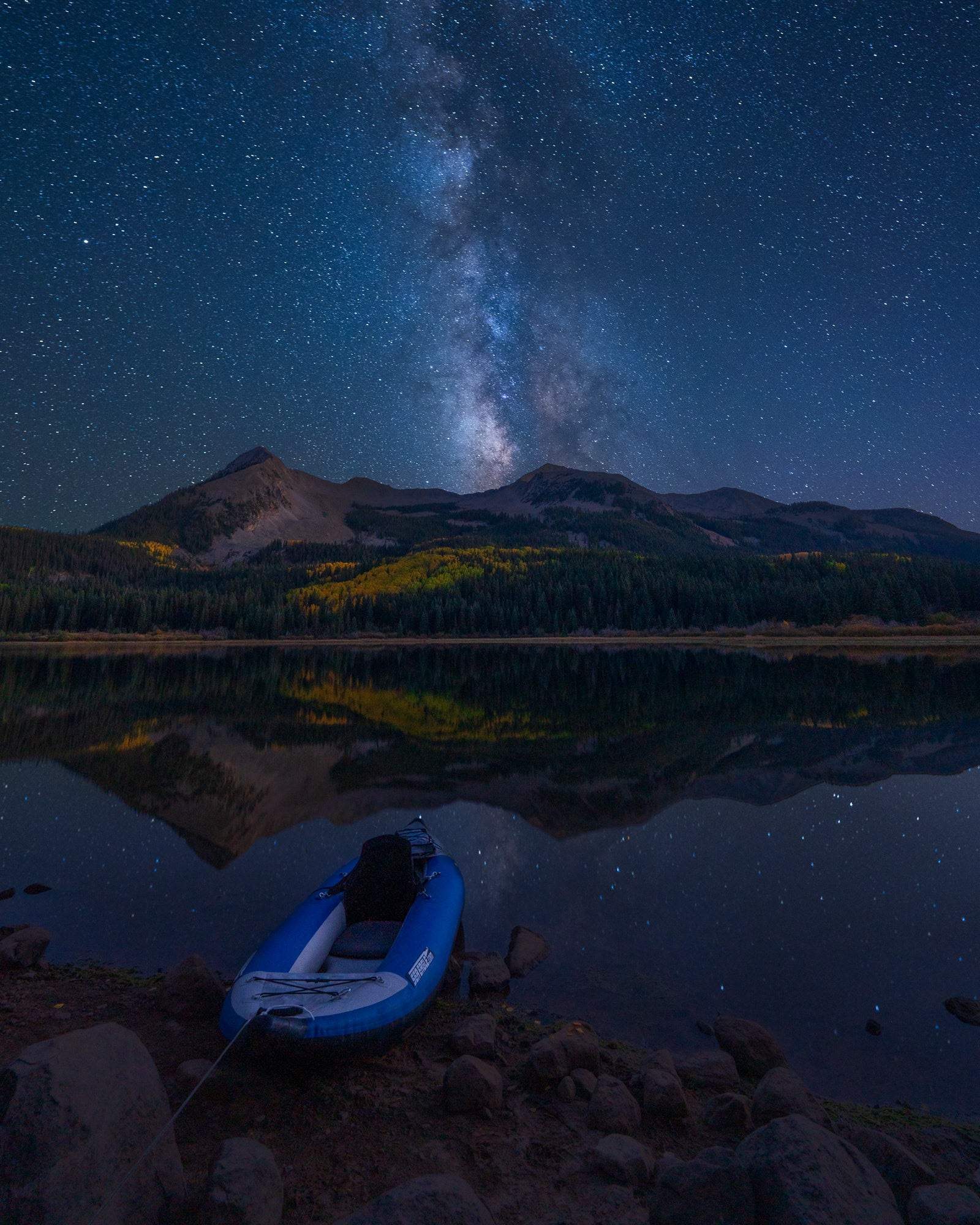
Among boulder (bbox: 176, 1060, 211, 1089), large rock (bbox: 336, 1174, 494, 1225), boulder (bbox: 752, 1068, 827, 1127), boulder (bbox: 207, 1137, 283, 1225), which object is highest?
large rock (bbox: 336, 1174, 494, 1225)

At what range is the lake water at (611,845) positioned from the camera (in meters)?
8.48

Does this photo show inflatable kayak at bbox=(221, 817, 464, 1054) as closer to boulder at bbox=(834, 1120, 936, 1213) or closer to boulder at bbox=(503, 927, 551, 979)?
boulder at bbox=(503, 927, 551, 979)

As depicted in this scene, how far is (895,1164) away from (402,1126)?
4276 mm

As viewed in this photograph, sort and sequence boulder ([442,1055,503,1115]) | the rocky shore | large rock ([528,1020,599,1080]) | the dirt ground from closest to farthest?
the rocky shore < the dirt ground < boulder ([442,1055,503,1115]) < large rock ([528,1020,599,1080])

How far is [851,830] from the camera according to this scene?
14969 mm

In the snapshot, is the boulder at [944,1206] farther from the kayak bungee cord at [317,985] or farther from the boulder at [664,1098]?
the kayak bungee cord at [317,985]

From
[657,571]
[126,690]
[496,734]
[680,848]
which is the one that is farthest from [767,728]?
[657,571]

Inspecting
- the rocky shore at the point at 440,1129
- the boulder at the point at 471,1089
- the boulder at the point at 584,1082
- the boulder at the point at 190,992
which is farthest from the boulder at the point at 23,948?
the boulder at the point at 584,1082

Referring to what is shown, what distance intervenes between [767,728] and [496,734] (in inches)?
496

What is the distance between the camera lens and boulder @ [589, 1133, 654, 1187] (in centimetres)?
505

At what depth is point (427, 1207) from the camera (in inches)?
157

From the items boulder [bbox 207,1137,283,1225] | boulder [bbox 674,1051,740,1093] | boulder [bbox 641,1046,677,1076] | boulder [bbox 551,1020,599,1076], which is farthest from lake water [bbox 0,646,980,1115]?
boulder [bbox 207,1137,283,1225]

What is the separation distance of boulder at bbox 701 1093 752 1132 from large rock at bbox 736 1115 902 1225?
1.92 meters

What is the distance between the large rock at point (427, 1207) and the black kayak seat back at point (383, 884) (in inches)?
227
